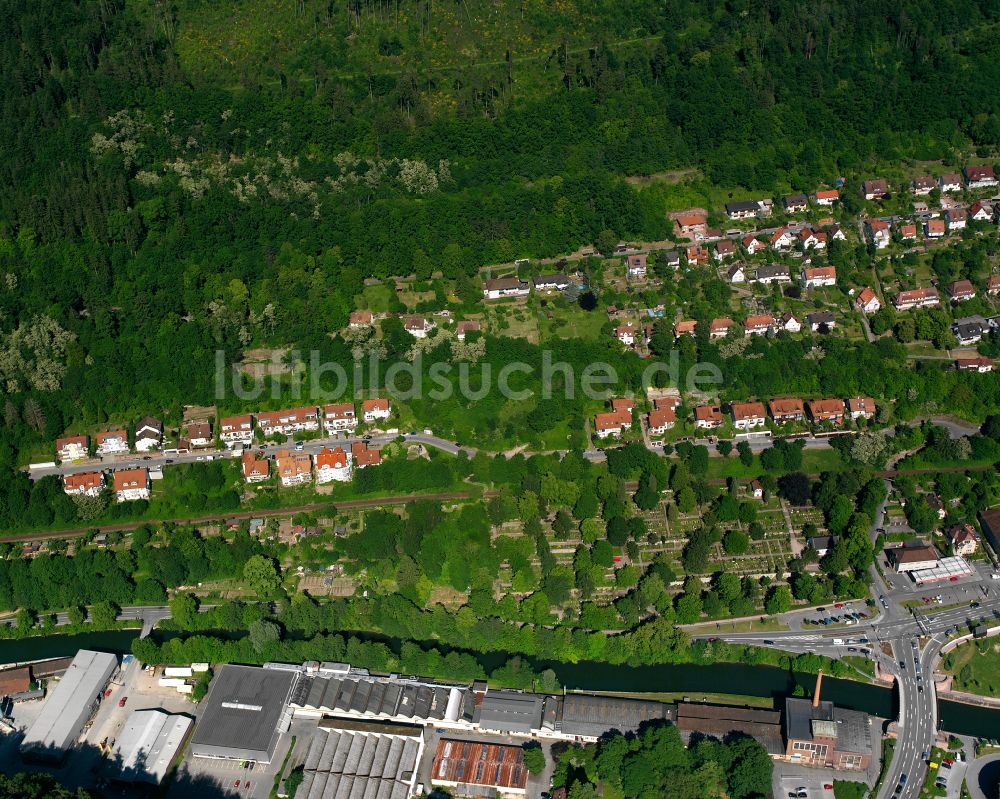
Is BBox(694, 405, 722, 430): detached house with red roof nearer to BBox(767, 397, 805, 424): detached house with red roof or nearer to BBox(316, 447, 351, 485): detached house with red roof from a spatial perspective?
BBox(767, 397, 805, 424): detached house with red roof

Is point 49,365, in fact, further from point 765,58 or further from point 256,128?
point 765,58

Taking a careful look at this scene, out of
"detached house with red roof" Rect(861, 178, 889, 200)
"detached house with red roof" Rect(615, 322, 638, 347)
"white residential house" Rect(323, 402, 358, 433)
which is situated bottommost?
"white residential house" Rect(323, 402, 358, 433)

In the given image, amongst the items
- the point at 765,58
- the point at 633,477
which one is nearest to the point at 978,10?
the point at 765,58

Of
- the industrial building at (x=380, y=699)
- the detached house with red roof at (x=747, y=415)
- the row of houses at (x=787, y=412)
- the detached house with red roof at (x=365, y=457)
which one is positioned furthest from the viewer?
the row of houses at (x=787, y=412)

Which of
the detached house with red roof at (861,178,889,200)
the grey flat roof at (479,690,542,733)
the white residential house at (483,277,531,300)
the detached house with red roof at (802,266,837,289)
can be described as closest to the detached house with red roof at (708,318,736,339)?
the detached house with red roof at (802,266,837,289)

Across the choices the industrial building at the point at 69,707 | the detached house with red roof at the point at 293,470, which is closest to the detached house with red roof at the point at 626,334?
the detached house with red roof at the point at 293,470

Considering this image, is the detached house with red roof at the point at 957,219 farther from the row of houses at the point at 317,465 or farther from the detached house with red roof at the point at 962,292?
the row of houses at the point at 317,465
